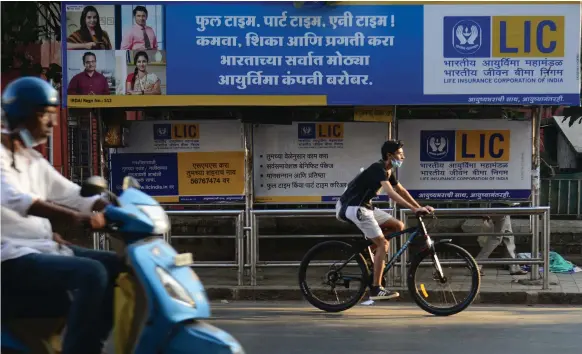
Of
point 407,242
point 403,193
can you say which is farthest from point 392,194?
point 407,242

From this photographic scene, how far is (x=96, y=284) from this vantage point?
10.2 ft

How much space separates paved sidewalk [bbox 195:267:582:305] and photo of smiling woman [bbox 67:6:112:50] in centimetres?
314

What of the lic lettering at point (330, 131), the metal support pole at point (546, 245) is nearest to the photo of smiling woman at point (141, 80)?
the lic lettering at point (330, 131)

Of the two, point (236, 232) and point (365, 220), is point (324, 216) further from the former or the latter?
point (365, 220)

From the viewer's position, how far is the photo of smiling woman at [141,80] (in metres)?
8.05

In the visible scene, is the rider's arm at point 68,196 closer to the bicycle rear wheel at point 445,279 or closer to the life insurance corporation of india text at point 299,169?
the bicycle rear wheel at point 445,279

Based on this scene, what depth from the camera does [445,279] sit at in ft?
22.3

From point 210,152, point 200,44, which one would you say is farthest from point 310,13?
point 210,152

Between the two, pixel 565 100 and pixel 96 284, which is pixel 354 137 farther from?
pixel 96 284

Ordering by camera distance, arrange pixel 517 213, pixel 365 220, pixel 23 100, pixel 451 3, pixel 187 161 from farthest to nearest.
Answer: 1. pixel 187 161
2. pixel 451 3
3. pixel 517 213
4. pixel 365 220
5. pixel 23 100

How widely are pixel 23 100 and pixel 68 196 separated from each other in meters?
0.55

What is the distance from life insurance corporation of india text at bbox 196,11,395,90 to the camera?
26.5 feet

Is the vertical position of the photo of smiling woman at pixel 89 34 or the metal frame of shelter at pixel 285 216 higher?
the photo of smiling woman at pixel 89 34

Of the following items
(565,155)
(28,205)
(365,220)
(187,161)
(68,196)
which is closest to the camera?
(28,205)
